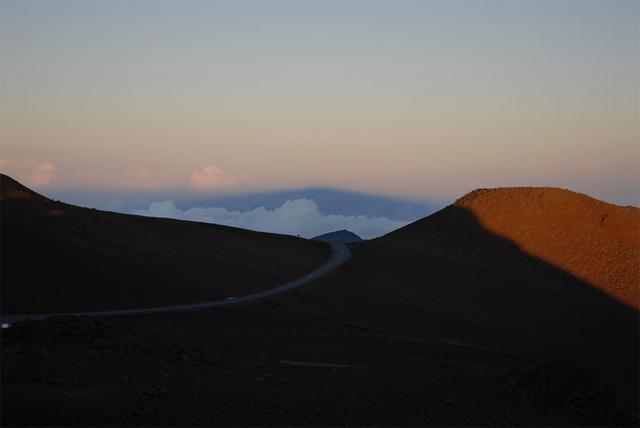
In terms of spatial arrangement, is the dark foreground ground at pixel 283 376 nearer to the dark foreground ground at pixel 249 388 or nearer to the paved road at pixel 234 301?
the dark foreground ground at pixel 249 388

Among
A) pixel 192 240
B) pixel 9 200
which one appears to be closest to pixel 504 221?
pixel 192 240

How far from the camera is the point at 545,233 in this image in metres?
75.9

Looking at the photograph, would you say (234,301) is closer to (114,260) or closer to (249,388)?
(114,260)

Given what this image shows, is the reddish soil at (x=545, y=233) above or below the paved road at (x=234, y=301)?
above

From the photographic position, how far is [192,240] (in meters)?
60.0

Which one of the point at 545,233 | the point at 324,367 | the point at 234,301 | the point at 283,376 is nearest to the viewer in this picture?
the point at 283,376

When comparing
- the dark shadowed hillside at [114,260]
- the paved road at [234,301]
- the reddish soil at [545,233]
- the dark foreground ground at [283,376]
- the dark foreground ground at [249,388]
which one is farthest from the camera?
the reddish soil at [545,233]

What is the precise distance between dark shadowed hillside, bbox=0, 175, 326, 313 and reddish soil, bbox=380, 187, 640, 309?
57.3 ft

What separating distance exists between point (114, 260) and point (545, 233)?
1814 inches

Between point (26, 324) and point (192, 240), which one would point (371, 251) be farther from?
point (26, 324)

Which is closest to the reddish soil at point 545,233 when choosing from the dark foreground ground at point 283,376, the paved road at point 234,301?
the paved road at point 234,301

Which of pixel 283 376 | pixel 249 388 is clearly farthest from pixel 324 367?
pixel 249 388

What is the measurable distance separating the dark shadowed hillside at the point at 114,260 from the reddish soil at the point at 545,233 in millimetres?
17467

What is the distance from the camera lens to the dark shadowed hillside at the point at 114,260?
3772 cm
